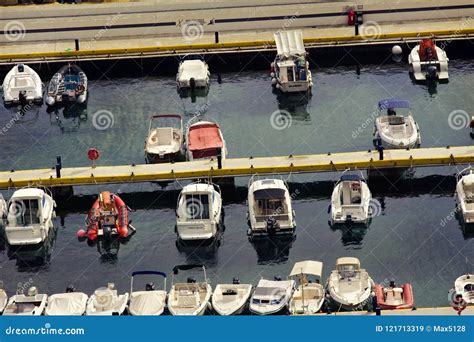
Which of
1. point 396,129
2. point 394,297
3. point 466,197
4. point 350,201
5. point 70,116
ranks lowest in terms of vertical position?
point 394,297

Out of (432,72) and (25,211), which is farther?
(432,72)

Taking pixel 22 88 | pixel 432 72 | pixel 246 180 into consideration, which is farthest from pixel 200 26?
pixel 246 180

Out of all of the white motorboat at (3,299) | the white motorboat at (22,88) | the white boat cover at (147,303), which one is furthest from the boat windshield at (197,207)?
the white motorboat at (22,88)

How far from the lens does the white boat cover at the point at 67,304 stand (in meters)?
71.2

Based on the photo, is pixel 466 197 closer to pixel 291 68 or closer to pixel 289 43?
pixel 291 68

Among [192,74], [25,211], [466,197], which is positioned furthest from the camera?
[192,74]

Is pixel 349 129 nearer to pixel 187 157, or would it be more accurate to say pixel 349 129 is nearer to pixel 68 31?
pixel 187 157

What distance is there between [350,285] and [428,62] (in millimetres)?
37503

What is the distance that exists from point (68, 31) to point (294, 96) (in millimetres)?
24161

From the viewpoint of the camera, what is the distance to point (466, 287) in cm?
7162

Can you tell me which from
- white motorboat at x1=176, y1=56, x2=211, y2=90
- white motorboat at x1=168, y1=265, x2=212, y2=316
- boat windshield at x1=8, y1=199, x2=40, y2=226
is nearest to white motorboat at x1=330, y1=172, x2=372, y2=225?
white motorboat at x1=168, y1=265, x2=212, y2=316

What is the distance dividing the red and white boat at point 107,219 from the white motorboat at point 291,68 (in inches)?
941

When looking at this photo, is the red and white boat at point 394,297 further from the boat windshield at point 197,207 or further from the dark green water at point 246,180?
the boat windshield at point 197,207
